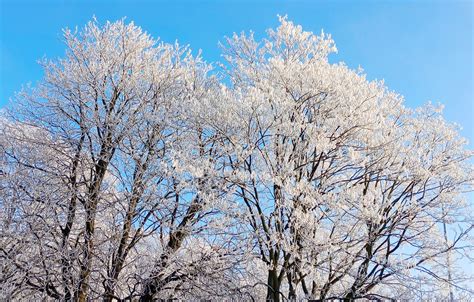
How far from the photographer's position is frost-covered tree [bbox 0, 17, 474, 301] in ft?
30.1

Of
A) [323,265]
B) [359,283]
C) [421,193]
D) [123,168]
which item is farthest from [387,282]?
[123,168]

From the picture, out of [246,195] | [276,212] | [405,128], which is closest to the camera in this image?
[276,212]

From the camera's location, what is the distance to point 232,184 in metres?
9.68

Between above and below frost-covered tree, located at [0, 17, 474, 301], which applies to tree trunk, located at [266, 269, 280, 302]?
below

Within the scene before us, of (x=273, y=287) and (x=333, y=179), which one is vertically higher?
(x=333, y=179)

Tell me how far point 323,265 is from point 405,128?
4.27 m

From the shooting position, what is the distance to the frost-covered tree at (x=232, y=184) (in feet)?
30.1

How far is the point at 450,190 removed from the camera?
34.7 feet

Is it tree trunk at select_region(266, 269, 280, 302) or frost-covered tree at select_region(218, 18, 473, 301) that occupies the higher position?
frost-covered tree at select_region(218, 18, 473, 301)

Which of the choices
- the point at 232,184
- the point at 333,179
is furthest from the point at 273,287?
the point at 333,179

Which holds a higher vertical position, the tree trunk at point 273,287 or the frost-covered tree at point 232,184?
the frost-covered tree at point 232,184

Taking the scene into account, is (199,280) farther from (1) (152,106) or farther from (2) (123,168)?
(1) (152,106)

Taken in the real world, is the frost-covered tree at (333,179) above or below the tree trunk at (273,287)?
above

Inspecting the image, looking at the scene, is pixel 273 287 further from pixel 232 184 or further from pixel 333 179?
pixel 333 179
